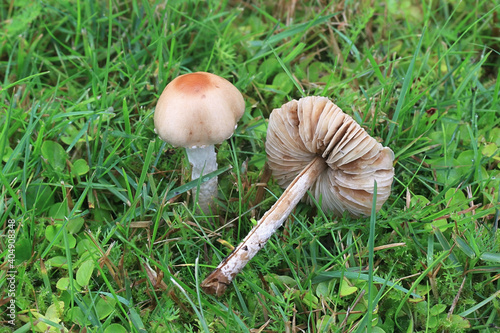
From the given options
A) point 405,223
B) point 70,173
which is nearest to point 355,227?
point 405,223

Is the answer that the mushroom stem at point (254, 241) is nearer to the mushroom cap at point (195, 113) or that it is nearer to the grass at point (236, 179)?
the grass at point (236, 179)

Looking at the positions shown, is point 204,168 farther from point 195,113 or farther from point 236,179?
point 195,113

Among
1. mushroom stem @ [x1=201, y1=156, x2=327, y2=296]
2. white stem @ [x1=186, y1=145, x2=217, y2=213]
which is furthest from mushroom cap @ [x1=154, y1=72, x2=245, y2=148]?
mushroom stem @ [x1=201, y1=156, x2=327, y2=296]

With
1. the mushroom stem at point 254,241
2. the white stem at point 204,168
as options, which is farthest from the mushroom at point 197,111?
the mushroom stem at point 254,241

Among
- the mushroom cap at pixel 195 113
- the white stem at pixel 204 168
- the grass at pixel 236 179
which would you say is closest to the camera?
the mushroom cap at pixel 195 113

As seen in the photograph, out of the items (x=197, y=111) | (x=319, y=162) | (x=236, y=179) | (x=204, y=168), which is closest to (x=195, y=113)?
(x=197, y=111)

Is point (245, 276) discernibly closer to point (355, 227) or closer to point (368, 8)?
point (355, 227)
